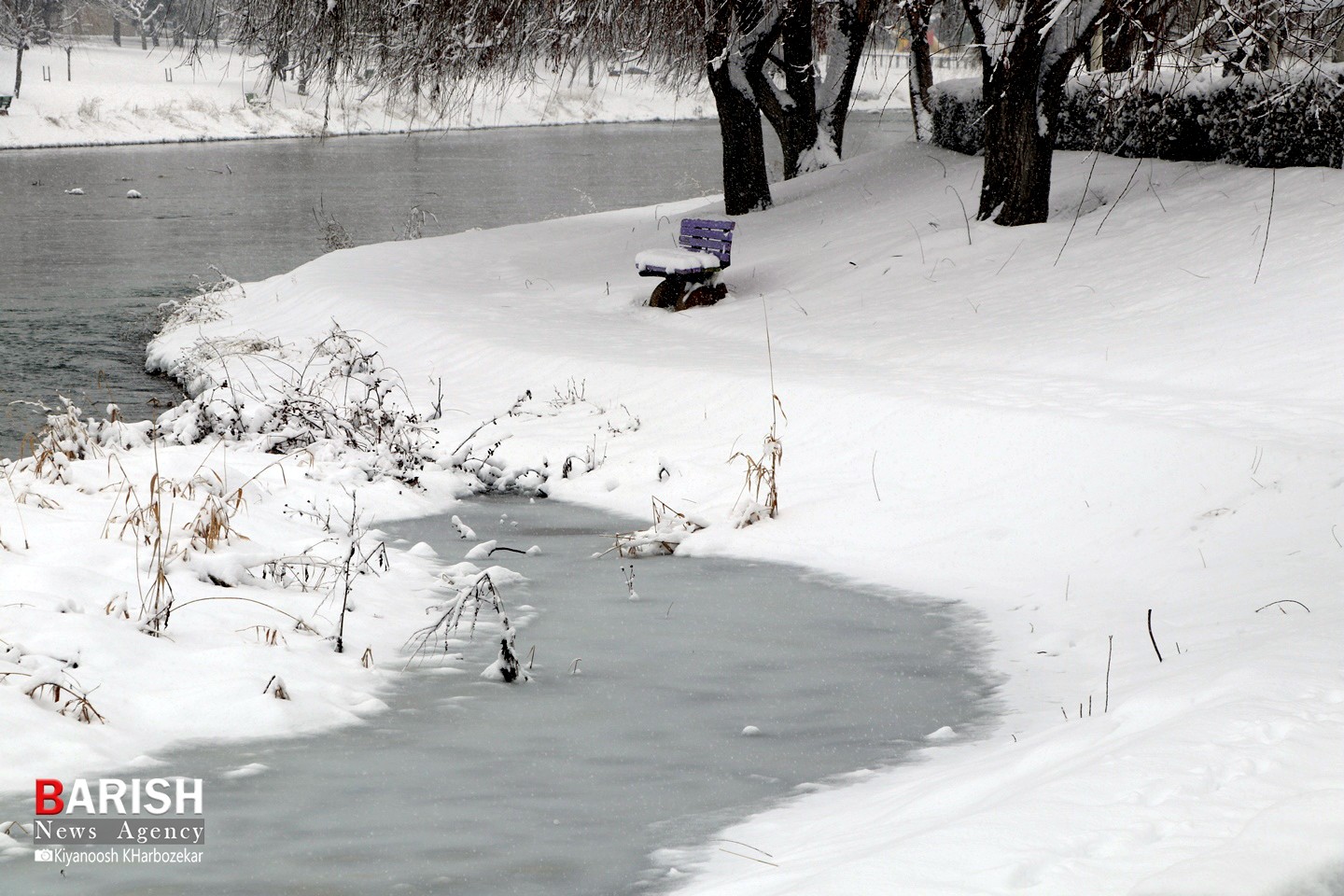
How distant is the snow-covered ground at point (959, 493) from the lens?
3242mm

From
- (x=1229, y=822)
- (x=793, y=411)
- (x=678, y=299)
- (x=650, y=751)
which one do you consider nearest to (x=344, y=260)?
(x=678, y=299)

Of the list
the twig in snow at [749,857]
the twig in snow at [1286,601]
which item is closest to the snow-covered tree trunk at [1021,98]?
the twig in snow at [1286,601]

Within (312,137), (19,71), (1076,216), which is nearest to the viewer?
(1076,216)

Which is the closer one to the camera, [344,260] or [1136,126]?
[1136,126]

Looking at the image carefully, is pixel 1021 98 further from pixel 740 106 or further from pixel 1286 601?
pixel 1286 601

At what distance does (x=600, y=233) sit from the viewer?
60.0 ft

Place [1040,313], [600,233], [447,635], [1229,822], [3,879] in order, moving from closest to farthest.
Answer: [1229,822], [3,879], [447,635], [1040,313], [600,233]

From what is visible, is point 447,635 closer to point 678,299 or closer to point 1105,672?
point 1105,672

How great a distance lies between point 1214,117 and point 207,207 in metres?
21.6

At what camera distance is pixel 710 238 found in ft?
43.0

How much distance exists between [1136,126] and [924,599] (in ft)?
30.5

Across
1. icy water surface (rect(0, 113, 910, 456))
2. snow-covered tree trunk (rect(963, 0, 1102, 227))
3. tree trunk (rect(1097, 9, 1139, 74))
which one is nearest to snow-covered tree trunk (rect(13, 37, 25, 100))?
icy water surface (rect(0, 113, 910, 456))

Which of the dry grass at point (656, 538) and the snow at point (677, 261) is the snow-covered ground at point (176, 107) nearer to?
the snow at point (677, 261)

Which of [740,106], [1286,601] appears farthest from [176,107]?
[1286,601]
